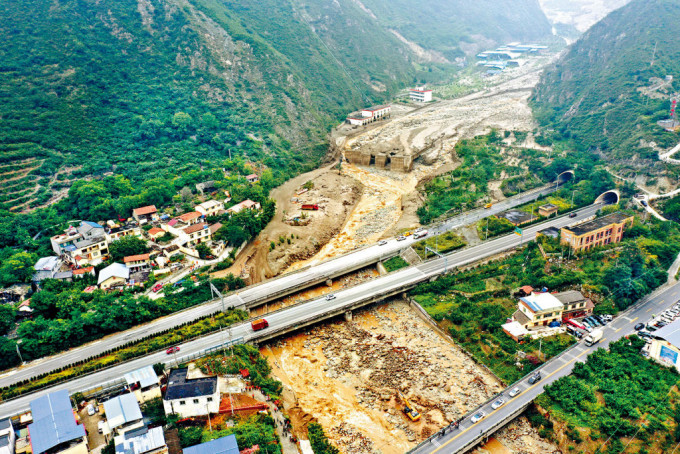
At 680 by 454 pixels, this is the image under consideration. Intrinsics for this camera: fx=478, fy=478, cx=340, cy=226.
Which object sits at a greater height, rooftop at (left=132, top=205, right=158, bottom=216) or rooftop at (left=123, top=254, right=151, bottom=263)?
rooftop at (left=132, top=205, right=158, bottom=216)

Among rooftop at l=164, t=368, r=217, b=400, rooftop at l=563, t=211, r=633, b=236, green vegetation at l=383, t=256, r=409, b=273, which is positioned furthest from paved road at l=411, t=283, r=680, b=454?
green vegetation at l=383, t=256, r=409, b=273

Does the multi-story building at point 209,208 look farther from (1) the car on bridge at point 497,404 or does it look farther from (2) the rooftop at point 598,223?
(2) the rooftop at point 598,223

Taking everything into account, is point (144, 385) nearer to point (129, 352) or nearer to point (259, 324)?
point (129, 352)

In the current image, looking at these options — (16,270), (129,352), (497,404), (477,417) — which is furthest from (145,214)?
(497,404)

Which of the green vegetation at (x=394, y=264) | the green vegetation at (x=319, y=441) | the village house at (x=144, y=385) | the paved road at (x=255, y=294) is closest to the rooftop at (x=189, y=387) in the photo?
the village house at (x=144, y=385)

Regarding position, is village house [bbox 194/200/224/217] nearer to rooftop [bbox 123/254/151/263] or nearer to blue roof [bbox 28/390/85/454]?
rooftop [bbox 123/254/151/263]
